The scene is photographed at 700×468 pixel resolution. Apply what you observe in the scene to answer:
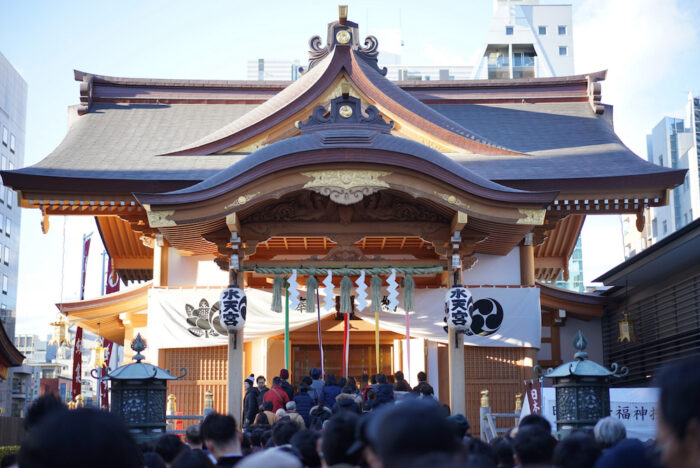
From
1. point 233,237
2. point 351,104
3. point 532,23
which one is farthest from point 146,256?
point 532,23

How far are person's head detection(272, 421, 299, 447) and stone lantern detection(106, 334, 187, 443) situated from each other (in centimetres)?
312

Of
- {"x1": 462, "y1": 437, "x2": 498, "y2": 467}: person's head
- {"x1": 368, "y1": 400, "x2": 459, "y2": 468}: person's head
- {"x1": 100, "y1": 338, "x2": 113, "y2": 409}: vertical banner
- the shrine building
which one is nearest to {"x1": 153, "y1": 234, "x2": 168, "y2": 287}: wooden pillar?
the shrine building

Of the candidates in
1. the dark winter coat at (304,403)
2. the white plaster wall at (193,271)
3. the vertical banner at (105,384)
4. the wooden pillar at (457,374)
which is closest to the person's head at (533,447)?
the dark winter coat at (304,403)

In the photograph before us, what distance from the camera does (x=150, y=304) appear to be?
14586 mm

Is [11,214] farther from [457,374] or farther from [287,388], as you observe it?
[457,374]

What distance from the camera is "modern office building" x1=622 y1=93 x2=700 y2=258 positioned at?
49562 mm

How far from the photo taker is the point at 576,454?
4355 mm

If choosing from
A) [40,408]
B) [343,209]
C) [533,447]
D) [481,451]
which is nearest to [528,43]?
[343,209]

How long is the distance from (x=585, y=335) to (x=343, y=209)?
7137 millimetres

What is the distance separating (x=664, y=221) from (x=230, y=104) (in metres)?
45.2

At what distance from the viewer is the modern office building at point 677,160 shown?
163 ft

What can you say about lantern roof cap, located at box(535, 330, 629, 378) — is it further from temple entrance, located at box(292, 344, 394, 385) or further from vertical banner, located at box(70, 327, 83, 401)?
vertical banner, located at box(70, 327, 83, 401)

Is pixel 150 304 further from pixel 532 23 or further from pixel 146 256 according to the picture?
pixel 532 23

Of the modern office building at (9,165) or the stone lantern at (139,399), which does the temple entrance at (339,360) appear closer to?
the stone lantern at (139,399)
